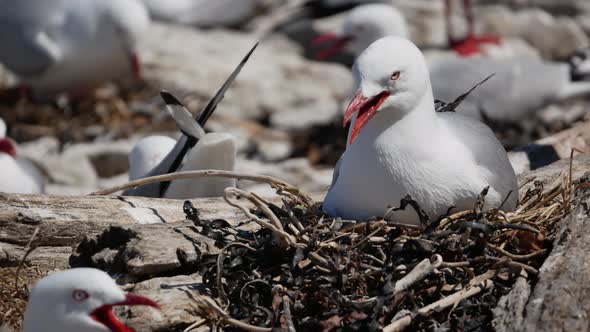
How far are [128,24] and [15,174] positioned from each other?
13.0ft

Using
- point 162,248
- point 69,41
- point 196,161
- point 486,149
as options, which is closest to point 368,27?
point 69,41

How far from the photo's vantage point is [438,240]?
13.9ft

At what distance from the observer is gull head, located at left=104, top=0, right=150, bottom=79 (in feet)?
35.9

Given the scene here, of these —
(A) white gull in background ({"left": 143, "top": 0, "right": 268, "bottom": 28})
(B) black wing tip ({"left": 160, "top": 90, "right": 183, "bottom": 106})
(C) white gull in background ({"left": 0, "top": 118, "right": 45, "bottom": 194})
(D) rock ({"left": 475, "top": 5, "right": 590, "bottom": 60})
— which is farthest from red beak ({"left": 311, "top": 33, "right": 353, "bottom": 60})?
(B) black wing tip ({"left": 160, "top": 90, "right": 183, "bottom": 106})

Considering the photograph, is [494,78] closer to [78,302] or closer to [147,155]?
[147,155]

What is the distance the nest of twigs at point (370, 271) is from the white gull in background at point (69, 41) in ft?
22.0

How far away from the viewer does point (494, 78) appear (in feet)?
32.9

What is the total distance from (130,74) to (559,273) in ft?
25.6

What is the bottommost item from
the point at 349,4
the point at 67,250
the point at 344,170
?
the point at 349,4

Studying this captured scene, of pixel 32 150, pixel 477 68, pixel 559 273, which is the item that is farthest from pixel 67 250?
pixel 477 68

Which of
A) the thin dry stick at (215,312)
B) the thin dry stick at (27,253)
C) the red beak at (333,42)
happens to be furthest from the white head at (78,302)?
the red beak at (333,42)

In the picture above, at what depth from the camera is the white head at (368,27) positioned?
10312 mm

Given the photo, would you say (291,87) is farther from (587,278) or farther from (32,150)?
(587,278)

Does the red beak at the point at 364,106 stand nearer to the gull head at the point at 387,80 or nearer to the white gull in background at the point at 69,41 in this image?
the gull head at the point at 387,80
